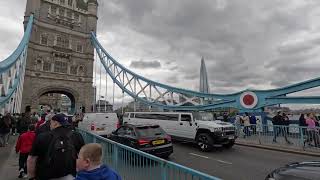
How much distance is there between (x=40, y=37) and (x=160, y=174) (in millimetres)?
49983

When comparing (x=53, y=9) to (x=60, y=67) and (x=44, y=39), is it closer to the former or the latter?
(x=44, y=39)

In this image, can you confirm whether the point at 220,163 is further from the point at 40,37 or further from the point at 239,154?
the point at 40,37

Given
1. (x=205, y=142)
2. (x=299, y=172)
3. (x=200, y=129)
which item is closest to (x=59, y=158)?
(x=299, y=172)

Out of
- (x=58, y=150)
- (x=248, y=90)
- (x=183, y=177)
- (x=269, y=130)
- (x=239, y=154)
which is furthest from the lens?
(x=248, y=90)

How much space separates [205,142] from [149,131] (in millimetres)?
3845

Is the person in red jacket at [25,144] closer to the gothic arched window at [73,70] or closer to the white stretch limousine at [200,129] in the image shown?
the white stretch limousine at [200,129]

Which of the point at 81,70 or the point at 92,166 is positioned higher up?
the point at 81,70

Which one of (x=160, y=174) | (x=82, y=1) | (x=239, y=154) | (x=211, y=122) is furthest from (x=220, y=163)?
(x=82, y=1)

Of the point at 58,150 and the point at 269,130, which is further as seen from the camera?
the point at 269,130

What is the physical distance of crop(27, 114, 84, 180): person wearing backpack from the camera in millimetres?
3752

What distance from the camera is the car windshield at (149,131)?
9.82 meters

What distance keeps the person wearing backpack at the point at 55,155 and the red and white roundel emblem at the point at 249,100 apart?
64.8 ft

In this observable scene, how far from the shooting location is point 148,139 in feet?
31.4

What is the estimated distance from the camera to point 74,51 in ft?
168
